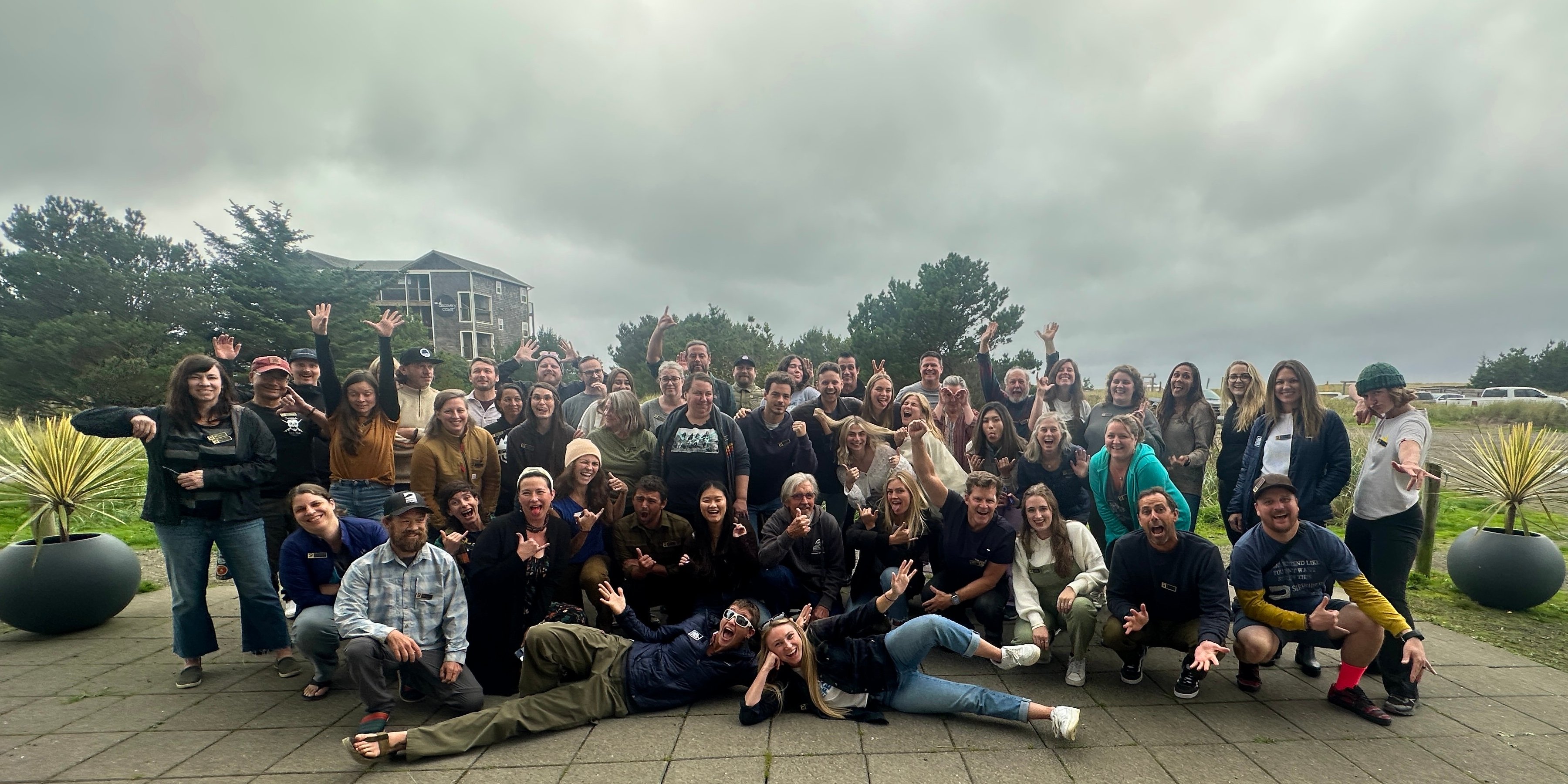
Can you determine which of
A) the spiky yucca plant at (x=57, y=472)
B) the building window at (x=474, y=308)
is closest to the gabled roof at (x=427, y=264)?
the building window at (x=474, y=308)

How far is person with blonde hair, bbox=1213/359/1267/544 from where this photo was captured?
200 inches

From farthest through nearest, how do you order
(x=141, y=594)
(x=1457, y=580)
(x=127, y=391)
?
1. (x=127, y=391)
2. (x=141, y=594)
3. (x=1457, y=580)

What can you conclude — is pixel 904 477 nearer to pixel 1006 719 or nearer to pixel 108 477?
pixel 1006 719

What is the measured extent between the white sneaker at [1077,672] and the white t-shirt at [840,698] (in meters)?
1.41

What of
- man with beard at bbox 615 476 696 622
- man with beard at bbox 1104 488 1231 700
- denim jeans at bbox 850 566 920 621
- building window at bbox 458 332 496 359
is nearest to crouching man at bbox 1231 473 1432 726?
man with beard at bbox 1104 488 1231 700

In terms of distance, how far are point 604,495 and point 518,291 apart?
65825 millimetres

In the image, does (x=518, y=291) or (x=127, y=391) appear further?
(x=518, y=291)

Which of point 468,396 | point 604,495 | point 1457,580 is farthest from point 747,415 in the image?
point 1457,580

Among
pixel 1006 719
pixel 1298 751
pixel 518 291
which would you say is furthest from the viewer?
pixel 518 291

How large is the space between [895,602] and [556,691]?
2.30 m

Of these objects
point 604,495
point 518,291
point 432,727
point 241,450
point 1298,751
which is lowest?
point 1298,751

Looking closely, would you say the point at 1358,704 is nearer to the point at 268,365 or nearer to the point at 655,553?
the point at 655,553

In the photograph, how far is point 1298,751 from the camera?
133 inches

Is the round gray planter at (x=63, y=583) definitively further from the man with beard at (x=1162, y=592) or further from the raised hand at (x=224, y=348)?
the man with beard at (x=1162, y=592)
